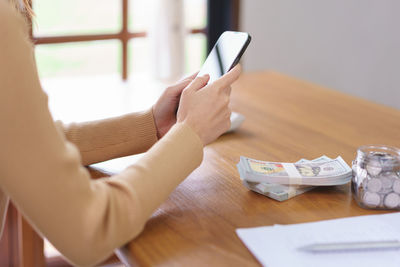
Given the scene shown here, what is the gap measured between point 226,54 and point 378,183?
388mm

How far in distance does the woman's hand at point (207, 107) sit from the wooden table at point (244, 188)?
5.0 inches

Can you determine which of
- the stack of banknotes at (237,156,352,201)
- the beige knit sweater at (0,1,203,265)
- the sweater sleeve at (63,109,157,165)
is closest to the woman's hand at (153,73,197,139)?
the sweater sleeve at (63,109,157,165)

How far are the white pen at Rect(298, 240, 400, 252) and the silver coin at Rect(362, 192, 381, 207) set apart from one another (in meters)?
0.14

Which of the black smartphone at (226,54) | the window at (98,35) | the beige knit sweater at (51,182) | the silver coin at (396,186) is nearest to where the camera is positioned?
the beige knit sweater at (51,182)

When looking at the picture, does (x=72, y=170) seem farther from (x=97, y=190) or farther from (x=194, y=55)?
(x=194, y=55)

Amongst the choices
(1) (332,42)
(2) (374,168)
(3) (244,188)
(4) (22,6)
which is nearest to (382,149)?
(2) (374,168)

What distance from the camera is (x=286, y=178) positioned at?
1039 mm

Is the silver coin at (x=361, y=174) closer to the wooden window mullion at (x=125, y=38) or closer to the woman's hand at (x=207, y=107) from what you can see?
the woman's hand at (x=207, y=107)

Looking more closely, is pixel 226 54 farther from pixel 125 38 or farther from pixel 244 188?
pixel 125 38

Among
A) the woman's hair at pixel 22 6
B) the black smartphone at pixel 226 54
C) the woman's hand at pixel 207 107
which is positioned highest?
the woman's hair at pixel 22 6

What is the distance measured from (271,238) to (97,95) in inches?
48.7

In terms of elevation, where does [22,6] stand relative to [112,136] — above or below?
above

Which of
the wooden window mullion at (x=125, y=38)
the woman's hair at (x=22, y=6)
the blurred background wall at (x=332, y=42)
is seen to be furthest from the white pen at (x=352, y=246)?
the blurred background wall at (x=332, y=42)

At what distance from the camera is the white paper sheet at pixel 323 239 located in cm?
81
